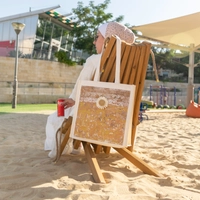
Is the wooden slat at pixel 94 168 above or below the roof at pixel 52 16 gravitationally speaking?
below

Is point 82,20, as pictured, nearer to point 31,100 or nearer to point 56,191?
point 31,100

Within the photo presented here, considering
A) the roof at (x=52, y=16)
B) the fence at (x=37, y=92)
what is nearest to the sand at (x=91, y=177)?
the fence at (x=37, y=92)

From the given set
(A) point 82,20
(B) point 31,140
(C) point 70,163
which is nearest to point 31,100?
(A) point 82,20

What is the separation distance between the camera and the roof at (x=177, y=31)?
34.0 ft

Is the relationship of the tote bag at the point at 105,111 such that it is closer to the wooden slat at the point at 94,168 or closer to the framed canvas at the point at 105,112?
the framed canvas at the point at 105,112

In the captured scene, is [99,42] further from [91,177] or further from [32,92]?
[32,92]

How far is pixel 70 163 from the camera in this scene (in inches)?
97.3

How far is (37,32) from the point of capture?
2348cm

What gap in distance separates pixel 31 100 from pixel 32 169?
15.9 meters

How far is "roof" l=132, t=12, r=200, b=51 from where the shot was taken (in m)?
10.4

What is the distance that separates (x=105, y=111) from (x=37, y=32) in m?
23.0

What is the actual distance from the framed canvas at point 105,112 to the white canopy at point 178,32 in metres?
9.04

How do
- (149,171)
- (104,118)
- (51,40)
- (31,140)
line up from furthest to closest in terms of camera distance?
(51,40), (31,140), (149,171), (104,118)

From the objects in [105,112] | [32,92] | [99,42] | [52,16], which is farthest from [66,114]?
[52,16]
